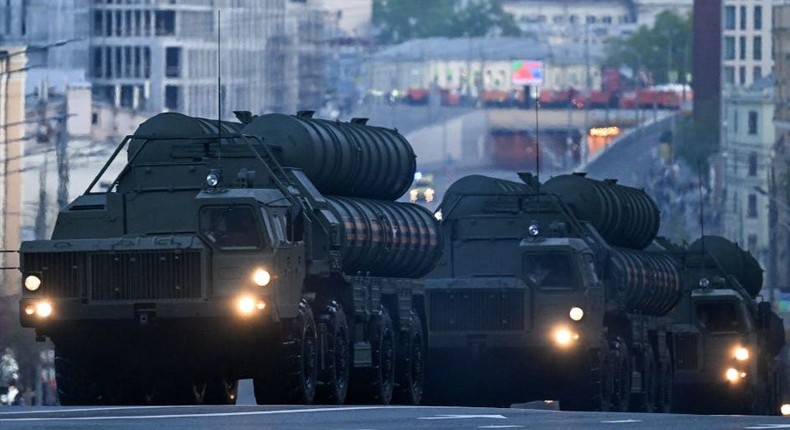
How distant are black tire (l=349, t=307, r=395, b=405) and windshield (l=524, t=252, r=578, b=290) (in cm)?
612

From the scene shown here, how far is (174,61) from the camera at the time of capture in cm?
19750

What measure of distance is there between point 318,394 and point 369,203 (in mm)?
4503

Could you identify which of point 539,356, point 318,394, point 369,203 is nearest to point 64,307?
point 318,394

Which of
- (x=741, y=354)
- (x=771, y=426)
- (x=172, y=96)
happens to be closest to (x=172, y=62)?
(x=172, y=96)

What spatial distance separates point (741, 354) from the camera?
61.6 metres

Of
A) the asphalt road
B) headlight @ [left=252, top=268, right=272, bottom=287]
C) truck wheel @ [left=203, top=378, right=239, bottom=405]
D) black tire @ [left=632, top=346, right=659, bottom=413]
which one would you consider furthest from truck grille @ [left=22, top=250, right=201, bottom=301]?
black tire @ [left=632, top=346, right=659, bottom=413]

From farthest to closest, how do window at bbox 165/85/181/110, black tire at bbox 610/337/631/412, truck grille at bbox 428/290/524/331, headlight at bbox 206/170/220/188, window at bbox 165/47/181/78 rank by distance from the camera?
window at bbox 165/47/181/78
window at bbox 165/85/181/110
black tire at bbox 610/337/631/412
truck grille at bbox 428/290/524/331
headlight at bbox 206/170/220/188

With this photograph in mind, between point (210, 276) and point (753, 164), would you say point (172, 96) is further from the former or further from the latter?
point (210, 276)

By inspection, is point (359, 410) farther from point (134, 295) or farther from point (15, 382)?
point (15, 382)

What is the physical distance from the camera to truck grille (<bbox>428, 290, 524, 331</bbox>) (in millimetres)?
49594

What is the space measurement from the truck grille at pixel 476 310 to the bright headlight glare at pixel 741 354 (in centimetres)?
1250

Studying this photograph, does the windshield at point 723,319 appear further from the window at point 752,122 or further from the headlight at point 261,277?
the window at point 752,122

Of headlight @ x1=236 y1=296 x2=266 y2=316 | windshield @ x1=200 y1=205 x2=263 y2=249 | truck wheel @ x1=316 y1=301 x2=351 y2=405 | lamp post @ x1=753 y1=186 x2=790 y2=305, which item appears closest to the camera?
headlight @ x1=236 y1=296 x2=266 y2=316

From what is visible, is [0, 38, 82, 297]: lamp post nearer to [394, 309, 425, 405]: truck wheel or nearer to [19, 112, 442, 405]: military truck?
[394, 309, 425, 405]: truck wheel
